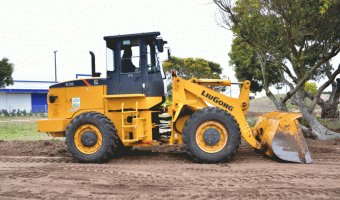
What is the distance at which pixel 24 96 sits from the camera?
40.2 metres

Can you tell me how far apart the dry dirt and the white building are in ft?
113

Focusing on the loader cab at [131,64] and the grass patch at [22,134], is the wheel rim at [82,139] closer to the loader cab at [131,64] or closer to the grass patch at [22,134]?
the loader cab at [131,64]

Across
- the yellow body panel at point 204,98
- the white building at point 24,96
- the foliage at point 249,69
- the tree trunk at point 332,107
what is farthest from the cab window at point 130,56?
the white building at point 24,96

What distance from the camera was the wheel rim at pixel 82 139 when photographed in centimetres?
665

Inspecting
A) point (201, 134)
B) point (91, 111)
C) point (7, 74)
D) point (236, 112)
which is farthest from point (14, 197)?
point (7, 74)

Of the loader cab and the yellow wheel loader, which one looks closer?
the yellow wheel loader

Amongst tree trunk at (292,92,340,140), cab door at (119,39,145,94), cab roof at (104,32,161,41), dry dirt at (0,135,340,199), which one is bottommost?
dry dirt at (0,135,340,199)

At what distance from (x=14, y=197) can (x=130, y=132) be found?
2985mm

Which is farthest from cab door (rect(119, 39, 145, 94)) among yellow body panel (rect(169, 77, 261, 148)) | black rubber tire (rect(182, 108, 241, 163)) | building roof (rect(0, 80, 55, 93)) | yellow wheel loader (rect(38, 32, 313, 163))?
building roof (rect(0, 80, 55, 93))

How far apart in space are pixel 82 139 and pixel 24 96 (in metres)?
38.5

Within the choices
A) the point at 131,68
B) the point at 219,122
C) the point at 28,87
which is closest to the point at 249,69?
the point at 219,122

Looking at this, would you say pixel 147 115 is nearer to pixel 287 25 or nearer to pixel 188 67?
pixel 287 25

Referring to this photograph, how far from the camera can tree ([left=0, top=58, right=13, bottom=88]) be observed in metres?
24.7

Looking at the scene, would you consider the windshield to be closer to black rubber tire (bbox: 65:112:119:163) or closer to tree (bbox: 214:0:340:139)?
black rubber tire (bbox: 65:112:119:163)
